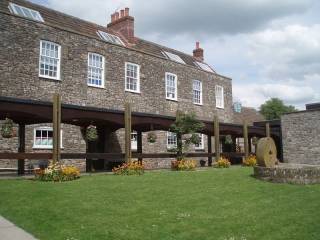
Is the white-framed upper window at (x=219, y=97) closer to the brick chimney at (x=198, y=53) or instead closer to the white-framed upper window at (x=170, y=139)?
the brick chimney at (x=198, y=53)

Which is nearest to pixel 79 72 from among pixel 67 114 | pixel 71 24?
pixel 71 24

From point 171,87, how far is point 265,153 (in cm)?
1505

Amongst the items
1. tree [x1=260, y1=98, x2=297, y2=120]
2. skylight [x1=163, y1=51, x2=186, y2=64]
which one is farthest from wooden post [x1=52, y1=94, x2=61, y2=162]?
tree [x1=260, y1=98, x2=297, y2=120]

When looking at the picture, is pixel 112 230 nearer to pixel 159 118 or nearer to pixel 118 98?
pixel 159 118

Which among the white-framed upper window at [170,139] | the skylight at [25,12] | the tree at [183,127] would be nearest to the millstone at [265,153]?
the tree at [183,127]

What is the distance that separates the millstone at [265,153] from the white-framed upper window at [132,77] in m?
11.9

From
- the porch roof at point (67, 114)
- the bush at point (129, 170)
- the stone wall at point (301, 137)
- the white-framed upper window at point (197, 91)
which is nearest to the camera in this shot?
the porch roof at point (67, 114)

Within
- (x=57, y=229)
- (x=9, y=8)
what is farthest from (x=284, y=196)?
(x=9, y=8)

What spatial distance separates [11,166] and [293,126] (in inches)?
849

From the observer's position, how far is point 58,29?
2242 cm

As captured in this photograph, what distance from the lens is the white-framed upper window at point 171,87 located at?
98.0 ft

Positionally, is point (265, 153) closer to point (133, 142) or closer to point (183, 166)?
point (183, 166)

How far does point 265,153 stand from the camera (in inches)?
634

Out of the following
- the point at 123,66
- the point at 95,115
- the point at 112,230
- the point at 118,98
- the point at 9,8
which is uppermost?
the point at 9,8
